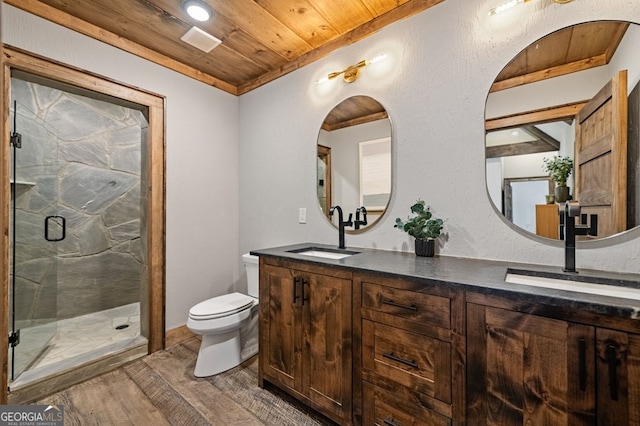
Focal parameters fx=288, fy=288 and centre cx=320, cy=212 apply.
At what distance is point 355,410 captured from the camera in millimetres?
1443

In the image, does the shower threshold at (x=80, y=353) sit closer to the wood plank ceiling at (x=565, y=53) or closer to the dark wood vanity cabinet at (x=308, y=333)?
the dark wood vanity cabinet at (x=308, y=333)

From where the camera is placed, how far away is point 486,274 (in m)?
1.27

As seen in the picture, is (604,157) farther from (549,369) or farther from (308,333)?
(308,333)

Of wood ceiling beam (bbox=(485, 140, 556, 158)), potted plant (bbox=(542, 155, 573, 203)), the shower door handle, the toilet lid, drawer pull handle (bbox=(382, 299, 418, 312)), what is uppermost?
wood ceiling beam (bbox=(485, 140, 556, 158))

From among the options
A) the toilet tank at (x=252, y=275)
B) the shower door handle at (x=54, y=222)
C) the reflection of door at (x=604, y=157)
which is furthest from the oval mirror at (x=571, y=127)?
the shower door handle at (x=54, y=222)

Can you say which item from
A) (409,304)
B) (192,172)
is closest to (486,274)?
(409,304)

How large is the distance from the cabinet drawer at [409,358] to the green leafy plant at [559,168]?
1.00 metres

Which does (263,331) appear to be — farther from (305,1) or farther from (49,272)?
(49,272)

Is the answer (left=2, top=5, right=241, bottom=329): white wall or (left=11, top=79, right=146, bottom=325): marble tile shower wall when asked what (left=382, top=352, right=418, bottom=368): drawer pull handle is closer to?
(left=2, top=5, right=241, bottom=329): white wall

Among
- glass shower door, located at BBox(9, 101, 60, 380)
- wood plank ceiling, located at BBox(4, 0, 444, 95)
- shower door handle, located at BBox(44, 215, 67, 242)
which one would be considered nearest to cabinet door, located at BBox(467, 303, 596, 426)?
wood plank ceiling, located at BBox(4, 0, 444, 95)

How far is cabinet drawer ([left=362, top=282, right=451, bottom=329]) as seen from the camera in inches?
46.6

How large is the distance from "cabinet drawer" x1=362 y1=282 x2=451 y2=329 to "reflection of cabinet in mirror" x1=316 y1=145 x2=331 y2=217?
989mm

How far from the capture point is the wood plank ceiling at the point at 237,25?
1.84 m

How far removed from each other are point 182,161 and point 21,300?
6.06ft
